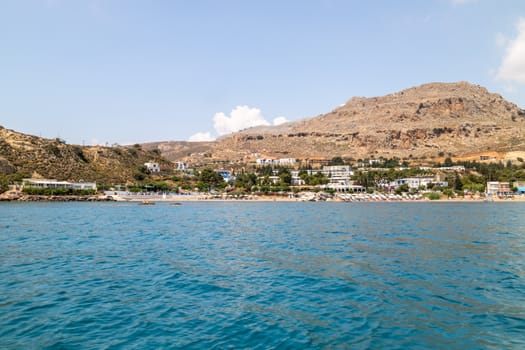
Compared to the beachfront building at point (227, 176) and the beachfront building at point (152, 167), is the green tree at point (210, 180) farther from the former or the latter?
the beachfront building at point (152, 167)

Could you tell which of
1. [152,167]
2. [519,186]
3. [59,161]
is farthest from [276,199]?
[519,186]

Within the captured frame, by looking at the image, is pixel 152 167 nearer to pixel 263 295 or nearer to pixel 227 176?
pixel 227 176

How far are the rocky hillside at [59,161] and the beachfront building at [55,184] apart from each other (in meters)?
5.56

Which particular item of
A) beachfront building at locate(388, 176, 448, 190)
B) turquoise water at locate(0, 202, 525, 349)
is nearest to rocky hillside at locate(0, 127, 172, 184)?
beachfront building at locate(388, 176, 448, 190)

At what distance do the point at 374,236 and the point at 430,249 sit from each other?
7289mm

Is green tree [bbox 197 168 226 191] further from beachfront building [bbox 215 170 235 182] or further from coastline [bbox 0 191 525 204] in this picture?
coastline [bbox 0 191 525 204]

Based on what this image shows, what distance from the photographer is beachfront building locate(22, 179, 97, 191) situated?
10175 cm

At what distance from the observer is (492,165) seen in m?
144

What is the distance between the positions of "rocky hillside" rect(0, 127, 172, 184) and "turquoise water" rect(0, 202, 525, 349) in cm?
9759

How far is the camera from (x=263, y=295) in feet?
47.6

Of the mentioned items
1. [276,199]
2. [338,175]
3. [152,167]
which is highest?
[152,167]

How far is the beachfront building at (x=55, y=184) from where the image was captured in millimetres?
101750

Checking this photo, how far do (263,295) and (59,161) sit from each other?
125074 millimetres

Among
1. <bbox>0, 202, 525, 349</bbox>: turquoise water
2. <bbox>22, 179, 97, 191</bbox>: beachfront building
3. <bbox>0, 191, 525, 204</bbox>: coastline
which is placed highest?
<bbox>22, 179, 97, 191</bbox>: beachfront building
